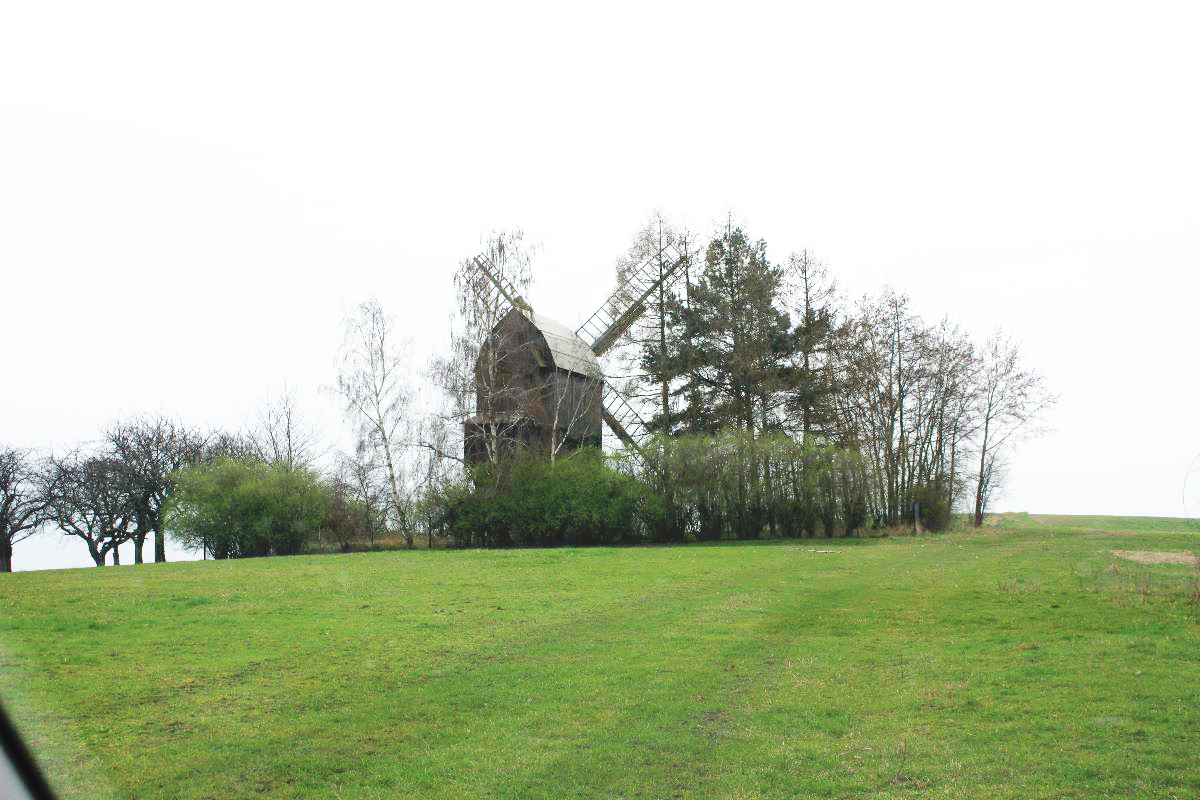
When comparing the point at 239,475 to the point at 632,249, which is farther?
the point at 632,249

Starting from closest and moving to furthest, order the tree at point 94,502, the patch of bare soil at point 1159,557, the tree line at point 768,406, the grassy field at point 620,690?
the grassy field at point 620,690
the patch of bare soil at point 1159,557
the tree line at point 768,406
the tree at point 94,502

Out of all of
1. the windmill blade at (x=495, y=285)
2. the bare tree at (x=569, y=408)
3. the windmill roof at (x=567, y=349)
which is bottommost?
the bare tree at (x=569, y=408)

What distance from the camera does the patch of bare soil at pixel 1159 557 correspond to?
2100 centimetres

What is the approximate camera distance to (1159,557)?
22.7 meters

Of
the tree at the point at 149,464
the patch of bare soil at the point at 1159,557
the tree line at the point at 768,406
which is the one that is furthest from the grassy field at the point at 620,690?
the tree at the point at 149,464

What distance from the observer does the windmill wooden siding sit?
124 feet

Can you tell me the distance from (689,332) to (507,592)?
26.5 metres

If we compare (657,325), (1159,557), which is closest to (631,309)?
(657,325)

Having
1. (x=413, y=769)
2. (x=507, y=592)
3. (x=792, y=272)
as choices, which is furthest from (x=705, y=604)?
(x=792, y=272)

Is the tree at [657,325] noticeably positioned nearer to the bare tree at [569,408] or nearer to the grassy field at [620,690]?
the bare tree at [569,408]

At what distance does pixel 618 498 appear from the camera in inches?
1449

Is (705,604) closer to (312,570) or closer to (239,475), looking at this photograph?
(312,570)

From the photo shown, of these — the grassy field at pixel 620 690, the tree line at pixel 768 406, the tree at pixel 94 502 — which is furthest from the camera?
the tree at pixel 94 502

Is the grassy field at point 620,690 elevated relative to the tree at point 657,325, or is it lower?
lower
